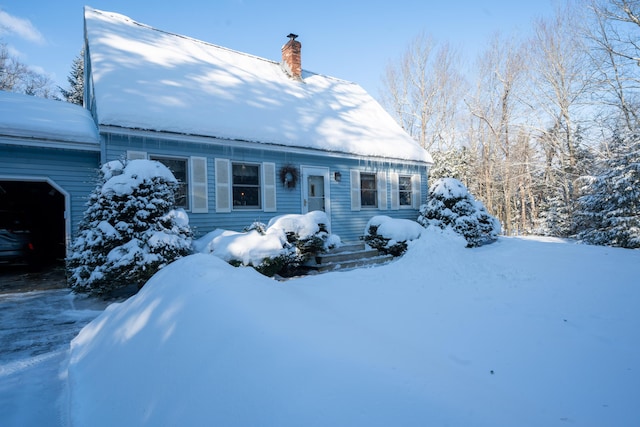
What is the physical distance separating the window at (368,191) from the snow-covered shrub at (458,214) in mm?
2016

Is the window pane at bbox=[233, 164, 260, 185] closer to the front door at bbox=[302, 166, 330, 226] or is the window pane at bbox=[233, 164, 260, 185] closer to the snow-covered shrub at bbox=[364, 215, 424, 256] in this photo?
the front door at bbox=[302, 166, 330, 226]

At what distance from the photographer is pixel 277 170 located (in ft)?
30.8

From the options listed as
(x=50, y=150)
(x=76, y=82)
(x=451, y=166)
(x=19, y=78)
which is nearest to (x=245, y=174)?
(x=50, y=150)

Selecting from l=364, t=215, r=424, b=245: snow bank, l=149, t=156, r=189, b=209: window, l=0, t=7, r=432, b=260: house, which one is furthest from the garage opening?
l=364, t=215, r=424, b=245: snow bank

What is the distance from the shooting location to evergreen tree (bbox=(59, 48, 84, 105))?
76.4 feet

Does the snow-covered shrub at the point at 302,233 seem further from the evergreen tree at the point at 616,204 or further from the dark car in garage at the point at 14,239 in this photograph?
the evergreen tree at the point at 616,204

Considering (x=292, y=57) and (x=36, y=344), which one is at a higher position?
(x=292, y=57)

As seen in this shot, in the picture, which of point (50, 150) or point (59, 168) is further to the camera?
point (59, 168)

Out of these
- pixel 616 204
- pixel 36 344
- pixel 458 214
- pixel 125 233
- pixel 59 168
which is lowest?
pixel 36 344

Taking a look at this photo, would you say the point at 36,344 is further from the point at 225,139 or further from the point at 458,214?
the point at 458,214

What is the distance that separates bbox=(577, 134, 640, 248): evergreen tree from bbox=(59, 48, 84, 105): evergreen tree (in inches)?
1144

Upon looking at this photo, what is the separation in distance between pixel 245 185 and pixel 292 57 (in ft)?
21.4

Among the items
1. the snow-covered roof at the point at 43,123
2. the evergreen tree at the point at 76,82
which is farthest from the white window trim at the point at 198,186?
the evergreen tree at the point at 76,82

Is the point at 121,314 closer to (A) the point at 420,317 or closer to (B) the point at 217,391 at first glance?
(B) the point at 217,391
